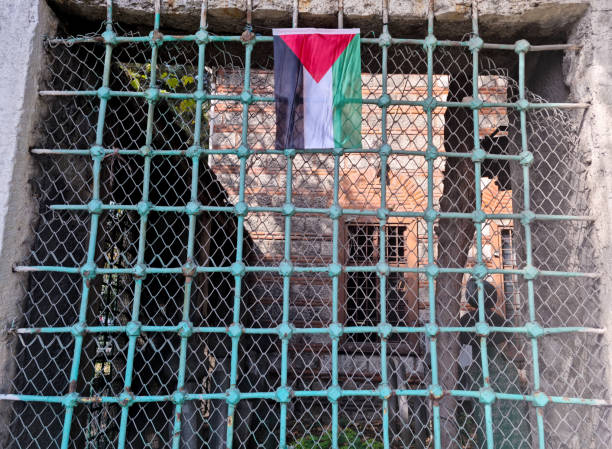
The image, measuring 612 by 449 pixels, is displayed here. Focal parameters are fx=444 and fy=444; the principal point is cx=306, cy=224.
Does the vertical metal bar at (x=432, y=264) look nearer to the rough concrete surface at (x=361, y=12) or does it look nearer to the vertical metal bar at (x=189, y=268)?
the rough concrete surface at (x=361, y=12)

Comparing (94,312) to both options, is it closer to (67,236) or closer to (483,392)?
(67,236)

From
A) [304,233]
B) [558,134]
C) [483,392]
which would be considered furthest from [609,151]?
[304,233]

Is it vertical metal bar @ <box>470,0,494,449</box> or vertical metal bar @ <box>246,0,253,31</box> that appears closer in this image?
vertical metal bar @ <box>470,0,494,449</box>

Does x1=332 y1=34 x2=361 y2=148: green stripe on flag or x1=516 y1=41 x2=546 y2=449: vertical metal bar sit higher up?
x1=332 y1=34 x2=361 y2=148: green stripe on flag

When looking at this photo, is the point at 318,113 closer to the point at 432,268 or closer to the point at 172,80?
the point at 432,268

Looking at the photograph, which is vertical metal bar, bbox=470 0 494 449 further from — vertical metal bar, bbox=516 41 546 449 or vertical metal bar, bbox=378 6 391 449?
vertical metal bar, bbox=378 6 391 449

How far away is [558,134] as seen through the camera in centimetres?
253

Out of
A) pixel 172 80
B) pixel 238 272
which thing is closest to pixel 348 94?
pixel 238 272

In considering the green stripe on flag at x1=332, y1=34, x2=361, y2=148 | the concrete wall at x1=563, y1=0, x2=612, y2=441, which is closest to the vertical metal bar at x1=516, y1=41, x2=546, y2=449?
the concrete wall at x1=563, y1=0, x2=612, y2=441

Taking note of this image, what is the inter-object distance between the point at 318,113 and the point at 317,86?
148 millimetres

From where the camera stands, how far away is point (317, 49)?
2.35 meters

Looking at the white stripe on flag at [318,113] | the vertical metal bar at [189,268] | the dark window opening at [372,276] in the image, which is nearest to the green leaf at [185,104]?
the vertical metal bar at [189,268]

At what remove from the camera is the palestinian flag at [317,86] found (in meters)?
2.31

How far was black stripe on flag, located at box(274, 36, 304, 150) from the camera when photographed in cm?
231
